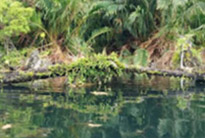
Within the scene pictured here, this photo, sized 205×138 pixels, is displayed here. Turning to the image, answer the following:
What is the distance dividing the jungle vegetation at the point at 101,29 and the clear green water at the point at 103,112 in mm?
3515

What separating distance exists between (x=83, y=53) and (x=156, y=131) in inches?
258

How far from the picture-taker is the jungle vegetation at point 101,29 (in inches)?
397

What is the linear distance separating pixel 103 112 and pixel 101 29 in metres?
7.08

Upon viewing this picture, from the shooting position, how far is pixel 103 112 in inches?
186

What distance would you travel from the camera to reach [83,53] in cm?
1021

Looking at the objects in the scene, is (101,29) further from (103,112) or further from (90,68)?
(103,112)

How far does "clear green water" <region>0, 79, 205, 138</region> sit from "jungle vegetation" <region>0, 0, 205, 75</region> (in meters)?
3.51

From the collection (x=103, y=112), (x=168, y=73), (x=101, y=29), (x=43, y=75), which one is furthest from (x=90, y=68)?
(x=101, y=29)

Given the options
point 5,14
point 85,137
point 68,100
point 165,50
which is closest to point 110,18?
point 165,50

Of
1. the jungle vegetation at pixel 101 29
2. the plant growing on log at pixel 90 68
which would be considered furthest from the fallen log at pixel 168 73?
the jungle vegetation at pixel 101 29

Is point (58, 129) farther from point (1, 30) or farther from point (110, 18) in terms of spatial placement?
point (110, 18)

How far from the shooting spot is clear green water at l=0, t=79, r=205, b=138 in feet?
12.4

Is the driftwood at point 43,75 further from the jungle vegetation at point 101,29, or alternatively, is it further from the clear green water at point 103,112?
the jungle vegetation at point 101,29

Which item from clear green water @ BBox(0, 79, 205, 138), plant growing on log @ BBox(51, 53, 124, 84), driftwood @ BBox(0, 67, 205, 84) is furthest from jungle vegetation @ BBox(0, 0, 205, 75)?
clear green water @ BBox(0, 79, 205, 138)
